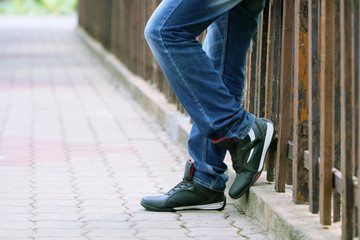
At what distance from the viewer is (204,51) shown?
345 cm

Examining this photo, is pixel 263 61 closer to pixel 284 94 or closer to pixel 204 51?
pixel 284 94

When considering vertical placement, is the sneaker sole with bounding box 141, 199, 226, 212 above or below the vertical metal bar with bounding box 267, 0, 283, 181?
below

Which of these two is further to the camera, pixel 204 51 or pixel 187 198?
pixel 187 198

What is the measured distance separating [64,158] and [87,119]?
185 cm

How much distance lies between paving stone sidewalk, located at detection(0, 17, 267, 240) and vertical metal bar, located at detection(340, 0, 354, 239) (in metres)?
0.77

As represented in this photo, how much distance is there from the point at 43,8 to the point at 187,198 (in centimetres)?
3769

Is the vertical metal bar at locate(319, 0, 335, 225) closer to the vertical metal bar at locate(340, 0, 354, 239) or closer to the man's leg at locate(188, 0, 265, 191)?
the vertical metal bar at locate(340, 0, 354, 239)

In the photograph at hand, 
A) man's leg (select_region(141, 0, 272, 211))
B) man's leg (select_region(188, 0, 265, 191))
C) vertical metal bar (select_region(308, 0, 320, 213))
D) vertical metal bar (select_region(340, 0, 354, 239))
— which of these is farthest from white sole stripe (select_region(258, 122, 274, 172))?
vertical metal bar (select_region(340, 0, 354, 239))

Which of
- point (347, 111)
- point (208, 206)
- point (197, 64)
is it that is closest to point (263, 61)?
point (197, 64)

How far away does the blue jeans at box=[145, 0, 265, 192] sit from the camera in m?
3.33

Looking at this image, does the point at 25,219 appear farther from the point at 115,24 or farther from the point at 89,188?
the point at 115,24

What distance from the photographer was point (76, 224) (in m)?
3.59

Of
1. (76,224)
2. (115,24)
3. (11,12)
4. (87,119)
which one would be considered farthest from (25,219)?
(11,12)

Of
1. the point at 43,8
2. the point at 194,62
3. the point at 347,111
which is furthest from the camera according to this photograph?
the point at 43,8
